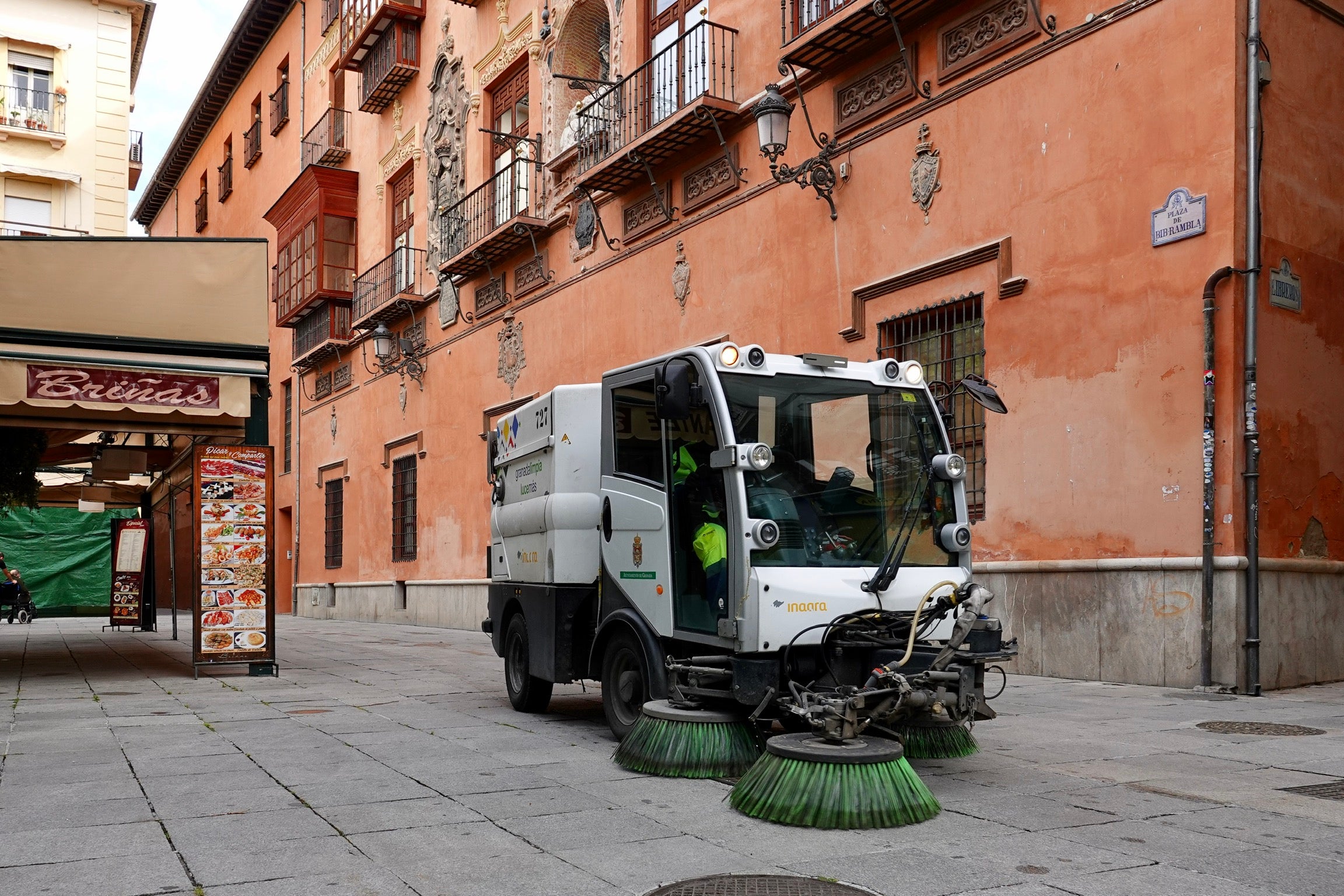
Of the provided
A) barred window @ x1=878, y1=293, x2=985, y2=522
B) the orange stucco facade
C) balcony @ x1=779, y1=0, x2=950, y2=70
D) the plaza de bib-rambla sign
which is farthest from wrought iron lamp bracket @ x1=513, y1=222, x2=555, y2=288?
the plaza de bib-rambla sign

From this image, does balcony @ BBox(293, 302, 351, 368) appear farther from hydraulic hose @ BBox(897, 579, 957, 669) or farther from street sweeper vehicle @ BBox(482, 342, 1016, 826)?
hydraulic hose @ BBox(897, 579, 957, 669)

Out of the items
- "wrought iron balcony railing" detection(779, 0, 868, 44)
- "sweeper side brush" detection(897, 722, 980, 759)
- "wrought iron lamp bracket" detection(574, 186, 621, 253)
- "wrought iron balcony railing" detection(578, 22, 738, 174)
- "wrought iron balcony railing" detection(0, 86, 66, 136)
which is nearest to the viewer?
"sweeper side brush" detection(897, 722, 980, 759)

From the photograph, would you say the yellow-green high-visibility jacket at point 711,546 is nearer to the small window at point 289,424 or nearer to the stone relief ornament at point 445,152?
the stone relief ornament at point 445,152

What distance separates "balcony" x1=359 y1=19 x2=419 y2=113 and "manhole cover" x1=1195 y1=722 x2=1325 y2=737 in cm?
2066

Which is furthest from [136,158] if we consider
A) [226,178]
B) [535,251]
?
[535,251]

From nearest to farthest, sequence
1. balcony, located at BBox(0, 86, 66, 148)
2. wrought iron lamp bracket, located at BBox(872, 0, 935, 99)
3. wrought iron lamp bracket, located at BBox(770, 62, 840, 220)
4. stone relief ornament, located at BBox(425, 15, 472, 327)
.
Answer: wrought iron lamp bracket, located at BBox(872, 0, 935, 99) < wrought iron lamp bracket, located at BBox(770, 62, 840, 220) < stone relief ornament, located at BBox(425, 15, 472, 327) < balcony, located at BBox(0, 86, 66, 148)

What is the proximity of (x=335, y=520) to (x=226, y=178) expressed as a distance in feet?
48.9

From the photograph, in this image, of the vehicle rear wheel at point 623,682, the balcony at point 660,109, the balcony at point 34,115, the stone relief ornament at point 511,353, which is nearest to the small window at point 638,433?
the vehicle rear wheel at point 623,682

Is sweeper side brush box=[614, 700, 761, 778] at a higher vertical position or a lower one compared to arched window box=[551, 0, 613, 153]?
lower

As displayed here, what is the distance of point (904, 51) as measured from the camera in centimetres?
1195

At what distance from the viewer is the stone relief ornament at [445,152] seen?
2205cm

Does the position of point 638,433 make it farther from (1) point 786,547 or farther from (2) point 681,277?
(2) point 681,277

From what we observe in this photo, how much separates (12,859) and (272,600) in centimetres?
763

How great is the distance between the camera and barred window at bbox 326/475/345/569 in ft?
92.5
